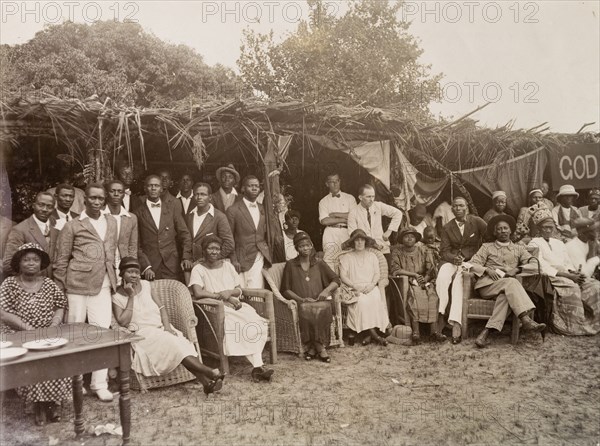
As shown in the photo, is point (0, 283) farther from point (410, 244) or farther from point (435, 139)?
point (435, 139)

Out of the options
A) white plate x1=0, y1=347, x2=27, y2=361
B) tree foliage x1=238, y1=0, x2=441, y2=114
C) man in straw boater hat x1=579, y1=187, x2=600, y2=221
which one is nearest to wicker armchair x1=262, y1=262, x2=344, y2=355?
white plate x1=0, y1=347, x2=27, y2=361

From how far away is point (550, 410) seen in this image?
14.2 feet

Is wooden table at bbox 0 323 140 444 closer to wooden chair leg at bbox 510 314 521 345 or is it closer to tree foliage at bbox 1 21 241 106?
wooden chair leg at bbox 510 314 521 345

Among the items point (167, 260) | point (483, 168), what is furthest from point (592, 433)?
point (483, 168)

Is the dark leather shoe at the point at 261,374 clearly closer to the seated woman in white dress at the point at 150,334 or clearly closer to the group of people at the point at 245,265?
the group of people at the point at 245,265

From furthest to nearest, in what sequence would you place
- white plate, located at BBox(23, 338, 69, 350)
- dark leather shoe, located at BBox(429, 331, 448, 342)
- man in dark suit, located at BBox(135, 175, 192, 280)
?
dark leather shoe, located at BBox(429, 331, 448, 342)
man in dark suit, located at BBox(135, 175, 192, 280)
white plate, located at BBox(23, 338, 69, 350)

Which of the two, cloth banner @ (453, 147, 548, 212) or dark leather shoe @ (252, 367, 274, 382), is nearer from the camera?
dark leather shoe @ (252, 367, 274, 382)

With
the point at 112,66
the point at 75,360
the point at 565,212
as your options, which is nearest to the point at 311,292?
the point at 75,360

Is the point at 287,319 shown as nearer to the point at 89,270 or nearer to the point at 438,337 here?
the point at 438,337

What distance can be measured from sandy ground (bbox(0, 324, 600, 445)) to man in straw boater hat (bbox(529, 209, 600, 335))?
748 millimetres

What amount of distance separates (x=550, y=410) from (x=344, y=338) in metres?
2.75

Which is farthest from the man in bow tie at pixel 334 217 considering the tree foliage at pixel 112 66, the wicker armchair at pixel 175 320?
the tree foliage at pixel 112 66

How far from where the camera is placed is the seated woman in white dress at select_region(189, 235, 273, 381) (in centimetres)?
523

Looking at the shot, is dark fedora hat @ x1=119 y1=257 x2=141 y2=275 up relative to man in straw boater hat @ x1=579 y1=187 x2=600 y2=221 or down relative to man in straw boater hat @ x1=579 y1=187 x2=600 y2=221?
down
